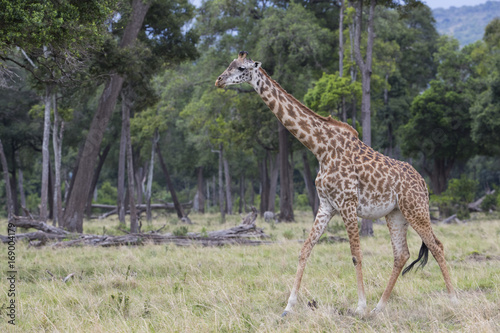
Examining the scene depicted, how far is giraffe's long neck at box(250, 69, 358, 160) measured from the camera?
6.90 metres

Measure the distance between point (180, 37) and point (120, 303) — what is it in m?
13.4

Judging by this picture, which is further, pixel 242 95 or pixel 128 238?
pixel 242 95

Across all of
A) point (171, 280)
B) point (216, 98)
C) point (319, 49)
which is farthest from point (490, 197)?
point (171, 280)

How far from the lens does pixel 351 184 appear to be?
21.5 feet

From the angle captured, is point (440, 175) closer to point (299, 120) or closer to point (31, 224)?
point (31, 224)

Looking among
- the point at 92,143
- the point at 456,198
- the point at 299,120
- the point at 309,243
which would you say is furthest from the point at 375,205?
the point at 456,198

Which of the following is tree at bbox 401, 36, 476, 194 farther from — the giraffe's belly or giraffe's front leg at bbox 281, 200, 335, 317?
giraffe's front leg at bbox 281, 200, 335, 317

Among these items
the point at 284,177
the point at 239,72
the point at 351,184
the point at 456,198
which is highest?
the point at 239,72

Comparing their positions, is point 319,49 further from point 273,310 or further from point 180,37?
point 273,310

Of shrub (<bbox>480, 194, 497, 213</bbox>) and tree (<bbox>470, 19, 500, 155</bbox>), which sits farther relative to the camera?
shrub (<bbox>480, 194, 497, 213</bbox>)

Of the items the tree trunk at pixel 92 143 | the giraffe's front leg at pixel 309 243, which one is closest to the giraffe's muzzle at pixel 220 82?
the giraffe's front leg at pixel 309 243

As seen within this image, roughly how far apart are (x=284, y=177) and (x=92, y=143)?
13062 millimetres

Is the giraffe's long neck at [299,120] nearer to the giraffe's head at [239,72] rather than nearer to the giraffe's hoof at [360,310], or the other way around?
the giraffe's head at [239,72]

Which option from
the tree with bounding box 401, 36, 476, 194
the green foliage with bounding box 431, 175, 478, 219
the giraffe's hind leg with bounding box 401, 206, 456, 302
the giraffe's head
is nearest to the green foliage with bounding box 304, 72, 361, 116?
the green foliage with bounding box 431, 175, 478, 219
